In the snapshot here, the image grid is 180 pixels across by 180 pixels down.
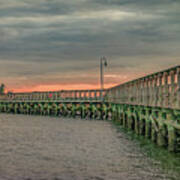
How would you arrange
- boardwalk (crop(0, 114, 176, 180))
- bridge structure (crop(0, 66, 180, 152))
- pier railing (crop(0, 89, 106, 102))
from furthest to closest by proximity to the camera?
pier railing (crop(0, 89, 106, 102))
bridge structure (crop(0, 66, 180, 152))
boardwalk (crop(0, 114, 176, 180))

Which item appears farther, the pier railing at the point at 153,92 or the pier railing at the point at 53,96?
the pier railing at the point at 53,96

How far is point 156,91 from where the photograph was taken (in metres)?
26.3

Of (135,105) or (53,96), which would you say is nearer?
(135,105)

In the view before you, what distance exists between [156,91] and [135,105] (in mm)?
9128

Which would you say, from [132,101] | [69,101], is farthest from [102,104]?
[132,101]

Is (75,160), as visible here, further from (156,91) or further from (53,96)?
(53,96)

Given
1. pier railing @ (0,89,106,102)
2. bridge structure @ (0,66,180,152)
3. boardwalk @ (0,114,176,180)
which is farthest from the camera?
pier railing @ (0,89,106,102)

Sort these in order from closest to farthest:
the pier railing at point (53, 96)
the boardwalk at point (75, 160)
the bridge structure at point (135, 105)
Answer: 1. the boardwalk at point (75, 160)
2. the bridge structure at point (135, 105)
3. the pier railing at point (53, 96)

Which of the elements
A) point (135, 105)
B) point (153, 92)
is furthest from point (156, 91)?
point (135, 105)

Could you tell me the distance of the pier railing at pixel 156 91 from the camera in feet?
73.0

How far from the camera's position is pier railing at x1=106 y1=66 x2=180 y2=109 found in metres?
22.2

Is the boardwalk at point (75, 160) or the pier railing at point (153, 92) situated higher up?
the pier railing at point (153, 92)

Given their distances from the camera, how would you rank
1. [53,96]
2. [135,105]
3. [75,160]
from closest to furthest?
[75,160] → [135,105] → [53,96]

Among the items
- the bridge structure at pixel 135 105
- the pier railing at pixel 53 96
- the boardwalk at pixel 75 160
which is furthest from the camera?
the pier railing at pixel 53 96
